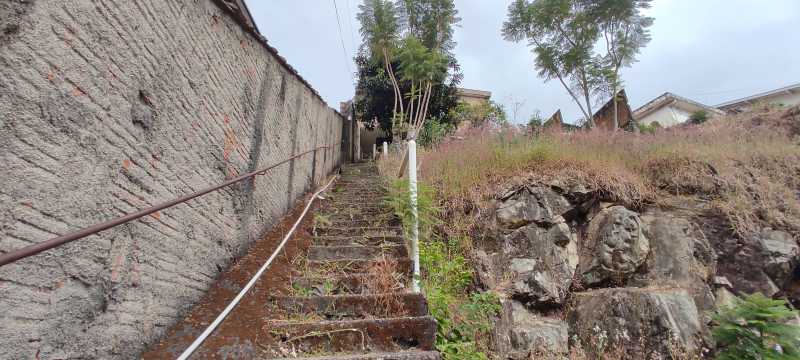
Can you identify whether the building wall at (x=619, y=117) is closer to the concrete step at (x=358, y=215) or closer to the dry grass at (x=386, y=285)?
the concrete step at (x=358, y=215)

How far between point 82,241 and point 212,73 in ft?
5.15

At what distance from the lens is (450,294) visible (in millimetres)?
3402

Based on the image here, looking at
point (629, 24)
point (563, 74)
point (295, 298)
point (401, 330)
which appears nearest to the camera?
point (401, 330)

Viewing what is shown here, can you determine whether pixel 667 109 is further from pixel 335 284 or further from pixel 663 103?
pixel 335 284

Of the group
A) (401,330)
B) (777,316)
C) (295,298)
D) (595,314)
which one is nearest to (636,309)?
(595,314)

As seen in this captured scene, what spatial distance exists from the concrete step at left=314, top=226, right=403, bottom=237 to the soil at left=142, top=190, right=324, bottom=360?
550 mm

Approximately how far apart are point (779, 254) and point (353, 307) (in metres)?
5.29

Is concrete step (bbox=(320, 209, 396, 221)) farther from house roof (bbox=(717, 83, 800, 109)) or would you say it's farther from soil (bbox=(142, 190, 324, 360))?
house roof (bbox=(717, 83, 800, 109))

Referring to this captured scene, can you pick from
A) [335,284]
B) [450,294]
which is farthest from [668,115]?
[335,284]

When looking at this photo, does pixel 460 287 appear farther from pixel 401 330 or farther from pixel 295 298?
pixel 295 298

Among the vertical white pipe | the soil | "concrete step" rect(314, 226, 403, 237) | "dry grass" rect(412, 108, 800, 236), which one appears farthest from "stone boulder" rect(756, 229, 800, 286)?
the soil

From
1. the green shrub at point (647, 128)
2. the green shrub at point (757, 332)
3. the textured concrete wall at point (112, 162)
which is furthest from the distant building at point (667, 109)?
the textured concrete wall at point (112, 162)

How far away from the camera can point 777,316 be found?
111 inches

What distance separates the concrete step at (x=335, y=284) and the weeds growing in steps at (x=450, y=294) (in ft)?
1.58
